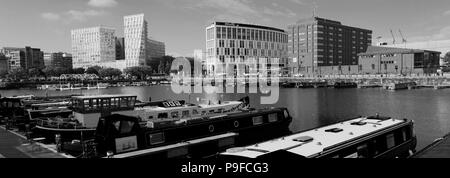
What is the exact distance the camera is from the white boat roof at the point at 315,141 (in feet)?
56.8

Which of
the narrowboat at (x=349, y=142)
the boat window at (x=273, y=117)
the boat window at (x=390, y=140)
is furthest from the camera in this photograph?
the boat window at (x=273, y=117)

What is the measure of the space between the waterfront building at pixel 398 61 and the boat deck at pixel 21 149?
6467 inches

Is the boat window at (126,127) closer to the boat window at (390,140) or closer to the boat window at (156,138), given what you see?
the boat window at (156,138)

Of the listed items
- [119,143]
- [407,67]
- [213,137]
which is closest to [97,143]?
[119,143]

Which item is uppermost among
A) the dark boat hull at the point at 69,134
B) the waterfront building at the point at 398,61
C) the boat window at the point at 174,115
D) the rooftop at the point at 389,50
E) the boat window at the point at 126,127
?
the rooftop at the point at 389,50

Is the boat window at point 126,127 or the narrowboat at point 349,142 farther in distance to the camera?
the boat window at point 126,127

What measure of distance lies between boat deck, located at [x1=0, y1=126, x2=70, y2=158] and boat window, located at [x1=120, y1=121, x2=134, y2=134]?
156 inches

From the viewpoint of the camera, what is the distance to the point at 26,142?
2627 centimetres

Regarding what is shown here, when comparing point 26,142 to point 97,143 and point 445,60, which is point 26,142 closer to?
point 97,143

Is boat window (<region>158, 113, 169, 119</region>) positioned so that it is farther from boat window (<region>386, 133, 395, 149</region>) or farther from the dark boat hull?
boat window (<region>386, 133, 395, 149</region>)

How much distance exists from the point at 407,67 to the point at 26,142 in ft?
568

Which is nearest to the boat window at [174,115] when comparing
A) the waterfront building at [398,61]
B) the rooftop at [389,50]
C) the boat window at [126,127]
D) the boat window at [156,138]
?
the boat window at [156,138]
